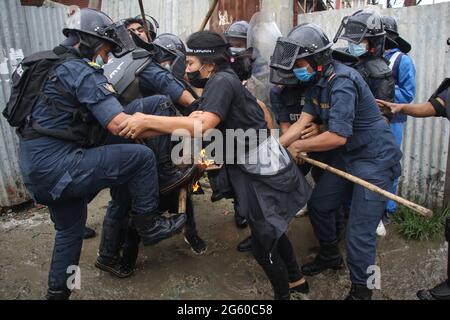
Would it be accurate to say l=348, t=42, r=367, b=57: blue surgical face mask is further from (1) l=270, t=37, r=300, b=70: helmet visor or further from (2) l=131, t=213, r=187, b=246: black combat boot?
(2) l=131, t=213, r=187, b=246: black combat boot

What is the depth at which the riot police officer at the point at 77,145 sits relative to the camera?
8.57ft

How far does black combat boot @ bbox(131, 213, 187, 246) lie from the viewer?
3.08 m

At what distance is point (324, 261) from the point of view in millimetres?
3674

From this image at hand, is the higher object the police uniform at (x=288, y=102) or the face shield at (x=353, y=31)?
the face shield at (x=353, y=31)

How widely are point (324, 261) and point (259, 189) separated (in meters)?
1.27

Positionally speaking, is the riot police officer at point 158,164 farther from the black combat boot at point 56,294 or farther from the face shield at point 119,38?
the black combat boot at point 56,294

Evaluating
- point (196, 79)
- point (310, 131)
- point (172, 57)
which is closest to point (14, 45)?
point (172, 57)

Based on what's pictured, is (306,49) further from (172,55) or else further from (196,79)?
(172,55)

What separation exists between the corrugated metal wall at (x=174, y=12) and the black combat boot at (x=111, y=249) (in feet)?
12.7

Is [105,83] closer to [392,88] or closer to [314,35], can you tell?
[314,35]

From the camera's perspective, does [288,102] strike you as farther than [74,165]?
Yes

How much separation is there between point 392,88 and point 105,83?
267 cm

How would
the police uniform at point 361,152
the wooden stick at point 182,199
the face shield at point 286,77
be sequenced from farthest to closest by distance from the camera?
the wooden stick at point 182,199, the face shield at point 286,77, the police uniform at point 361,152

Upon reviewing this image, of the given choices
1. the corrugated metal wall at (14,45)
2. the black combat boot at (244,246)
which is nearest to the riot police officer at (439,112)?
the black combat boot at (244,246)
